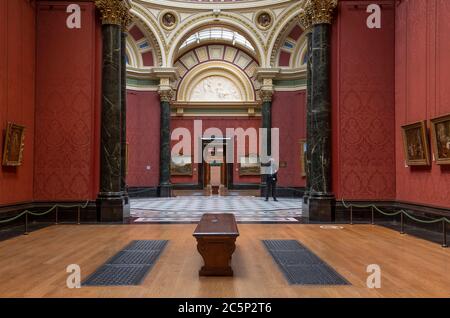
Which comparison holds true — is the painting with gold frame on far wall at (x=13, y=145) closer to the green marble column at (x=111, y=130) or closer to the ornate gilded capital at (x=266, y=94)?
the green marble column at (x=111, y=130)

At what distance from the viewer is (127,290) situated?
469 centimetres

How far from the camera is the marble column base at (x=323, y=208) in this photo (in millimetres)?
10992

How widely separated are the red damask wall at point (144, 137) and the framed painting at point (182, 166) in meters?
2.69

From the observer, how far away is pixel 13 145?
9289mm

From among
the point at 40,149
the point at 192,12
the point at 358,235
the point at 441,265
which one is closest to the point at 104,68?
the point at 40,149

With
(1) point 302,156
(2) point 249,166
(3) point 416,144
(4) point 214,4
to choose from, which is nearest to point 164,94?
(4) point 214,4

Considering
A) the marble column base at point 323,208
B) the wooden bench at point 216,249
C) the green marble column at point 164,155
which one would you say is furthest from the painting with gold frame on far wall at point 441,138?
the green marble column at point 164,155

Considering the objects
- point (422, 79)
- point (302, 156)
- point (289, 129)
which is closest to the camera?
point (422, 79)

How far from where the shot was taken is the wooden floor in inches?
184

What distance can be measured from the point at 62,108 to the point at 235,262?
6905 mm

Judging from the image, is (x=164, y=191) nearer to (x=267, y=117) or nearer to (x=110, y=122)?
(x=267, y=117)

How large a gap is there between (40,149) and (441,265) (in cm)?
928

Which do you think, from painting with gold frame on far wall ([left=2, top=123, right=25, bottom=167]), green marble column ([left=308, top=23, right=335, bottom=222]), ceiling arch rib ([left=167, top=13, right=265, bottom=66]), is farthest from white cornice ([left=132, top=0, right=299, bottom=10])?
painting with gold frame on far wall ([left=2, top=123, right=25, bottom=167])

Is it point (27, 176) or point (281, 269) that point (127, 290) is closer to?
point (281, 269)
